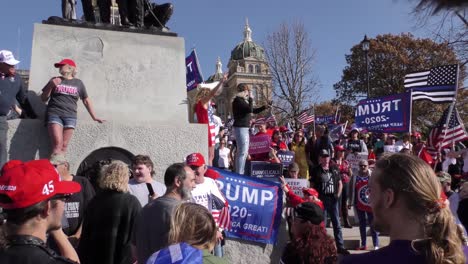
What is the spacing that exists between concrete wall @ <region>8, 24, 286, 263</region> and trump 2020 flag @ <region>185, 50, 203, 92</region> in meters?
6.28

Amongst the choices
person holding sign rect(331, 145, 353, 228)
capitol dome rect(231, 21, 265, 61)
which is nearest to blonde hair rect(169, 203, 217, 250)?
person holding sign rect(331, 145, 353, 228)

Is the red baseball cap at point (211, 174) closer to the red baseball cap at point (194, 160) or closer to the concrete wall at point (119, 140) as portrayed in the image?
the concrete wall at point (119, 140)

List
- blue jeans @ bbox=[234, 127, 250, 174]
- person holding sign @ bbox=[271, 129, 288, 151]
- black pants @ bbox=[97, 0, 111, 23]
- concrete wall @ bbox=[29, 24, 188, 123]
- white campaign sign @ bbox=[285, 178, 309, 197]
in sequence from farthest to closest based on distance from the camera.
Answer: person holding sign @ bbox=[271, 129, 288, 151]
blue jeans @ bbox=[234, 127, 250, 174]
white campaign sign @ bbox=[285, 178, 309, 197]
black pants @ bbox=[97, 0, 111, 23]
concrete wall @ bbox=[29, 24, 188, 123]

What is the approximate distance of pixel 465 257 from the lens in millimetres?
1820

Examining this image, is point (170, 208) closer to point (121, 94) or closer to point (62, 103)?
point (62, 103)

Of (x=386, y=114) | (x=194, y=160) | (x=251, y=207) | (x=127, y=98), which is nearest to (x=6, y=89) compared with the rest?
(x=127, y=98)

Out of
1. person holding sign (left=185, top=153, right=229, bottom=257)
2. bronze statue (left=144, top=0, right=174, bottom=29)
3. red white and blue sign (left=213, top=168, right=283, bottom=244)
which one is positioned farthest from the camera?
bronze statue (left=144, top=0, right=174, bottom=29)

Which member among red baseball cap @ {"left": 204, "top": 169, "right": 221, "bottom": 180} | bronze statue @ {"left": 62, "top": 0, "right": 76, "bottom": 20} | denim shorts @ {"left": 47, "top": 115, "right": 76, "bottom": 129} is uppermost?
bronze statue @ {"left": 62, "top": 0, "right": 76, "bottom": 20}

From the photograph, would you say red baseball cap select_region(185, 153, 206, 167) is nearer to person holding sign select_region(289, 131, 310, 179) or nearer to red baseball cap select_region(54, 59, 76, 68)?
red baseball cap select_region(54, 59, 76, 68)

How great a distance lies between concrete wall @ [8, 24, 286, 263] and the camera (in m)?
6.18

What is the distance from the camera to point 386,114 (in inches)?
461

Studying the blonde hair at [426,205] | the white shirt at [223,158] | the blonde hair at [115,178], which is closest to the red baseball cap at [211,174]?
the blonde hair at [115,178]

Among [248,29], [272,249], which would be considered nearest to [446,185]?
[272,249]

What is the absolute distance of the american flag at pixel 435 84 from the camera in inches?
414
